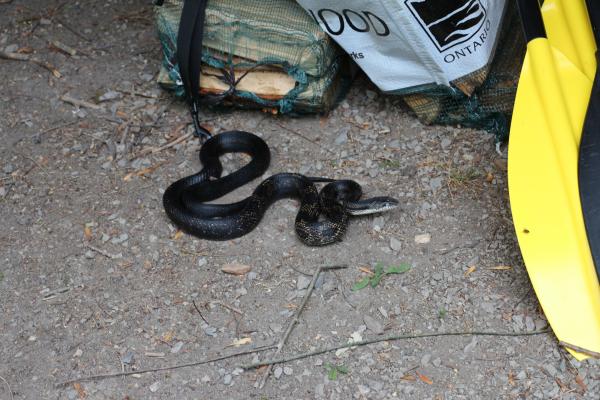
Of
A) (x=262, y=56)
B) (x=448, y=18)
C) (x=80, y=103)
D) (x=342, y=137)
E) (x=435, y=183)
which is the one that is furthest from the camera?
(x=80, y=103)

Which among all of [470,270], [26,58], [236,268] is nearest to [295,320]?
[236,268]

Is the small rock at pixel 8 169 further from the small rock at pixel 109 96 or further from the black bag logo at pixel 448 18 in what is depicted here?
the black bag logo at pixel 448 18

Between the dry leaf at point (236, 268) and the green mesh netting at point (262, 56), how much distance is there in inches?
49.1

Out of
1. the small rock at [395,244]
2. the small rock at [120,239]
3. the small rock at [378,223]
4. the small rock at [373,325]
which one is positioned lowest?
the small rock at [395,244]

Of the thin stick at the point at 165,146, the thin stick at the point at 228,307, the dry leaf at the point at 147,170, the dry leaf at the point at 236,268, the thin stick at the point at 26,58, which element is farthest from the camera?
the thin stick at the point at 26,58

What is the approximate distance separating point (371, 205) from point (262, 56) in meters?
1.27

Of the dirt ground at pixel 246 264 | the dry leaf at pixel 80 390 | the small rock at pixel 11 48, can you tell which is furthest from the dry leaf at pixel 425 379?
the small rock at pixel 11 48

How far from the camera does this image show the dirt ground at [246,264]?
3.36m

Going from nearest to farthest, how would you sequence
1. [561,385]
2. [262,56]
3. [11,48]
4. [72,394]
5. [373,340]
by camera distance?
[561,385] → [72,394] → [373,340] → [262,56] → [11,48]

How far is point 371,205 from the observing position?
4.07m

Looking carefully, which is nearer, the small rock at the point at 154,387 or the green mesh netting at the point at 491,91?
the small rock at the point at 154,387

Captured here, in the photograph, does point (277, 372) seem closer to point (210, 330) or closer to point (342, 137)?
point (210, 330)

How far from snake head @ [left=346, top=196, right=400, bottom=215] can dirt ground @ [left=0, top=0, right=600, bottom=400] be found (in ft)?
0.34

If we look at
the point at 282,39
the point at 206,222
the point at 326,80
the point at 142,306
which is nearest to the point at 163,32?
the point at 282,39
